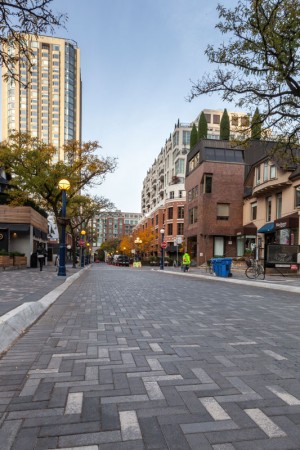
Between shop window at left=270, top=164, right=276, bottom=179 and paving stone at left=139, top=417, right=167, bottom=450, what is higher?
shop window at left=270, top=164, right=276, bottom=179

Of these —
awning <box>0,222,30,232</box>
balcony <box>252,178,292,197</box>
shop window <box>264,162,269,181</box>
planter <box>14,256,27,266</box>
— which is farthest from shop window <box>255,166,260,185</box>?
planter <box>14,256,27,266</box>

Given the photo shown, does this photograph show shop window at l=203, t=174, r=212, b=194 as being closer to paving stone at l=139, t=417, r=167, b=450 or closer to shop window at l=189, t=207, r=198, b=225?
shop window at l=189, t=207, r=198, b=225

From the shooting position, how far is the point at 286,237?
25.4 m

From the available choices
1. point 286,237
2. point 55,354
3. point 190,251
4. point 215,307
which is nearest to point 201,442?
point 55,354

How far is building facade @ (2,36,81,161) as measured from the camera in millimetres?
133000

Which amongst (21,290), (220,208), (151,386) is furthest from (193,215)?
(151,386)

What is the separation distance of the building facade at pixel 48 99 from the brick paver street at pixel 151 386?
137m

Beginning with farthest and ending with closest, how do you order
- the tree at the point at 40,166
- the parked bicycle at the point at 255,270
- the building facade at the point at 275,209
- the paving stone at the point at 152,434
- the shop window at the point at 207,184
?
1. the shop window at the point at 207,184
2. the tree at the point at 40,166
3. the parked bicycle at the point at 255,270
4. the building facade at the point at 275,209
5. the paving stone at the point at 152,434

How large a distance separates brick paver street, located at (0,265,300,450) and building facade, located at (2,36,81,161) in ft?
451

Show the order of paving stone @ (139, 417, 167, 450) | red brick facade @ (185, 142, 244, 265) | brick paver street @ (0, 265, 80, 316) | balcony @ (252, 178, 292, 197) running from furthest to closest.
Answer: red brick facade @ (185, 142, 244, 265)
balcony @ (252, 178, 292, 197)
brick paver street @ (0, 265, 80, 316)
paving stone @ (139, 417, 167, 450)

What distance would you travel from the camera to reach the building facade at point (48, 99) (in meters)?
133

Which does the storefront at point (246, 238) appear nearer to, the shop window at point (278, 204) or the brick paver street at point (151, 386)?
the shop window at point (278, 204)

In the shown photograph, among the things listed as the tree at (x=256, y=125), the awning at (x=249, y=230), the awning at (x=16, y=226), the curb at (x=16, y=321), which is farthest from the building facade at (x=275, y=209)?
the awning at (x=16, y=226)

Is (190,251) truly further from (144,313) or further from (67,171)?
(144,313)
